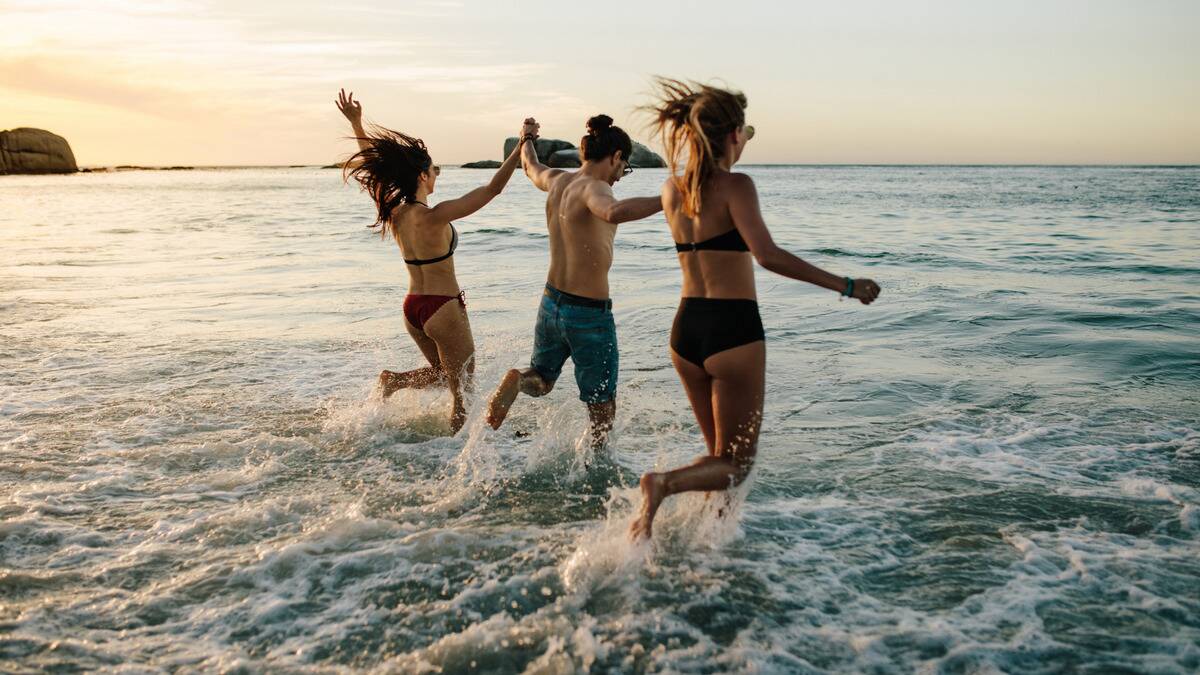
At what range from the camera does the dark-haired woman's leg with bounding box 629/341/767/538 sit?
4305 mm

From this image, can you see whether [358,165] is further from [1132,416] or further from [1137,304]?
[1137,304]

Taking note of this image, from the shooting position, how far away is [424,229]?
6.30 metres

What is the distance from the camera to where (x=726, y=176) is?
4.11 meters

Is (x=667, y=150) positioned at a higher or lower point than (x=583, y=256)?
higher

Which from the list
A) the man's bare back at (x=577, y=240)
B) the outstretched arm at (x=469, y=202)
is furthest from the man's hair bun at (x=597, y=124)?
the outstretched arm at (x=469, y=202)

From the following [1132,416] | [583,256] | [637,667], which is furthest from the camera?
[1132,416]

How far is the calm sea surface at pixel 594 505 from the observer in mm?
3844

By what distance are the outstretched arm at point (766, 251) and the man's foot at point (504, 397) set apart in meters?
2.38

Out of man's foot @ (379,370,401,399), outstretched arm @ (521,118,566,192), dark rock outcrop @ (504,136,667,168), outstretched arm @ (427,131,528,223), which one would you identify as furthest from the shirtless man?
dark rock outcrop @ (504,136,667,168)

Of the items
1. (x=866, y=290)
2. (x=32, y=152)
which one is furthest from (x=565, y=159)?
(x=866, y=290)

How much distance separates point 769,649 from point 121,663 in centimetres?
268

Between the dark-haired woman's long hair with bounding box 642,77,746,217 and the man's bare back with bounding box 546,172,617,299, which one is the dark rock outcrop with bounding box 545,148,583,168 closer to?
the man's bare back with bounding box 546,172,617,299

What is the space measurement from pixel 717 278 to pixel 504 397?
86.8 inches

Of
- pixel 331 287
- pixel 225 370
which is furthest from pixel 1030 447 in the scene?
pixel 331 287
